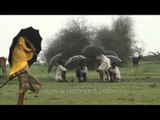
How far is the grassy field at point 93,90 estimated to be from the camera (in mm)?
12375

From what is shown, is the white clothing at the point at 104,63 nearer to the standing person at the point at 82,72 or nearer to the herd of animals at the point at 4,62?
the standing person at the point at 82,72

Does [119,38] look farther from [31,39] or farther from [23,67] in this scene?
[23,67]

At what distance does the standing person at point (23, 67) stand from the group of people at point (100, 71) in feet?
1.94

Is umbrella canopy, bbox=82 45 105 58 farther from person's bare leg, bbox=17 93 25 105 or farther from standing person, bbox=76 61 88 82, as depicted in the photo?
person's bare leg, bbox=17 93 25 105

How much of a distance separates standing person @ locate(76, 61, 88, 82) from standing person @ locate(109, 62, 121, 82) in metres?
0.55

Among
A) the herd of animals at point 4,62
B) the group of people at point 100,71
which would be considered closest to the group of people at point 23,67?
the herd of animals at point 4,62

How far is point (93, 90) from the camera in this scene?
1254cm

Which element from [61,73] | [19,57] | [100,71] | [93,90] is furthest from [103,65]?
[19,57]

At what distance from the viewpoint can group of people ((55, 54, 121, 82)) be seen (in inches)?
502

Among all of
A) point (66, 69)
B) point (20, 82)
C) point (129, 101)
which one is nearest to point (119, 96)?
point (129, 101)

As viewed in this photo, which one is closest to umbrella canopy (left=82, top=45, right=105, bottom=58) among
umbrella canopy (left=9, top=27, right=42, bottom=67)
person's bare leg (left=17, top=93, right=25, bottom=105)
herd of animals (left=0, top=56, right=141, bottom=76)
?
herd of animals (left=0, top=56, right=141, bottom=76)

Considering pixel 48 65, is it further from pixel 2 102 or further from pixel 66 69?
pixel 2 102
